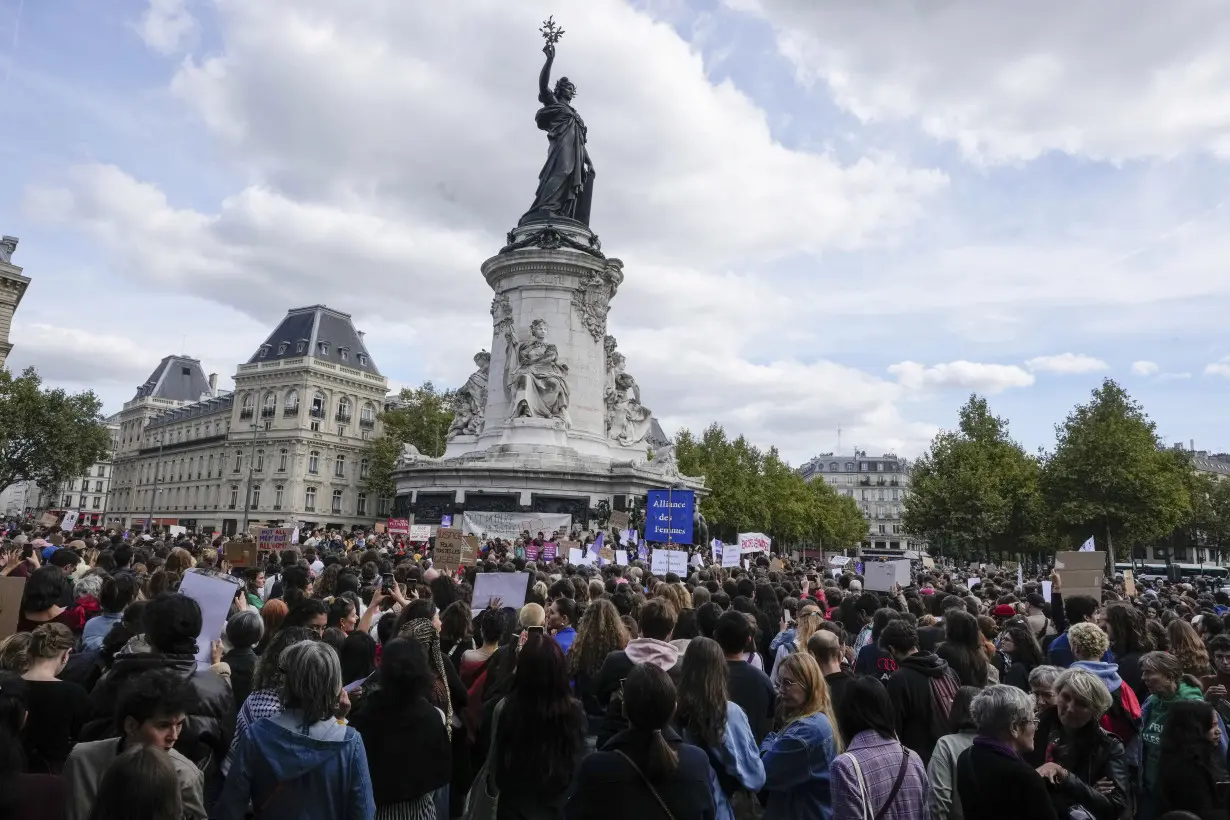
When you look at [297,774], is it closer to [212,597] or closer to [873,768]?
[212,597]

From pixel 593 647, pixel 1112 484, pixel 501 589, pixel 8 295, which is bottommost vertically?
pixel 593 647

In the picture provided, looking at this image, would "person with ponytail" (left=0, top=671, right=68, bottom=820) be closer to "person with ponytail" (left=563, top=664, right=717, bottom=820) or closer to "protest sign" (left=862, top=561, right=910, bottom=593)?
"person with ponytail" (left=563, top=664, right=717, bottom=820)

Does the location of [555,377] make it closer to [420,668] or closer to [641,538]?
[641,538]

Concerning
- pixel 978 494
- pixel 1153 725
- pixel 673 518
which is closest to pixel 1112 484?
pixel 978 494

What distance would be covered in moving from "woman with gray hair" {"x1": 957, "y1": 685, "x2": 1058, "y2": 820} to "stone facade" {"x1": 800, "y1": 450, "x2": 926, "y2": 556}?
486ft

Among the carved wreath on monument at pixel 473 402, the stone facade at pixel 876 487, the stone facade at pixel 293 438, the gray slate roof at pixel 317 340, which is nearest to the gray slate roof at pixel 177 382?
the stone facade at pixel 293 438

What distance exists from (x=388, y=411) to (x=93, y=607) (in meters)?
76.0

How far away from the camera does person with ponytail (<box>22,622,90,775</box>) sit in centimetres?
443

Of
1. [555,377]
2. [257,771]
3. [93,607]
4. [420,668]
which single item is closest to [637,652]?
[420,668]

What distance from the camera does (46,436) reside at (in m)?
52.8

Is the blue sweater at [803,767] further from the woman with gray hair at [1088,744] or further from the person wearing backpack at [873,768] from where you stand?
the woman with gray hair at [1088,744]

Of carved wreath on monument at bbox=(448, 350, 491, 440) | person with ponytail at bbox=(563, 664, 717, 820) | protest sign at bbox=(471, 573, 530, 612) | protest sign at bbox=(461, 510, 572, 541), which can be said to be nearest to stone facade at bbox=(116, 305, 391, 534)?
carved wreath on monument at bbox=(448, 350, 491, 440)

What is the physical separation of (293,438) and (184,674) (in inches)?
3021

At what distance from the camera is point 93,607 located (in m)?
7.98
